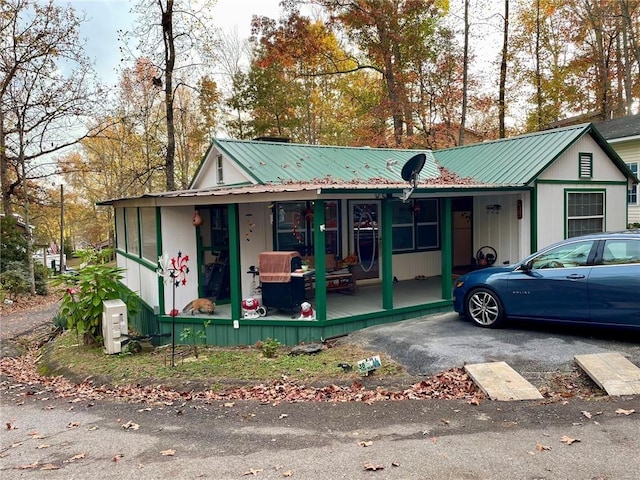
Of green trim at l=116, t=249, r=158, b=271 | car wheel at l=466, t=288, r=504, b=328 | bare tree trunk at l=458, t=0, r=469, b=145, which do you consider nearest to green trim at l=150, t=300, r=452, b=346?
green trim at l=116, t=249, r=158, b=271

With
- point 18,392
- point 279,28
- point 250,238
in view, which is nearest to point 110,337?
point 18,392

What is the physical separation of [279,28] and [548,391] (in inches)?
848

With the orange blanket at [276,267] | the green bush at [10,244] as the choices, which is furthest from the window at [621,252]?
the green bush at [10,244]

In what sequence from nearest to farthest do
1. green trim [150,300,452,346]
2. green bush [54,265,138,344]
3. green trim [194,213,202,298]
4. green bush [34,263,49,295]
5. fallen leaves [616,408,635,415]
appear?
fallen leaves [616,408,635,415] < green trim [150,300,452,346] < green bush [54,265,138,344] < green trim [194,213,202,298] < green bush [34,263,49,295]

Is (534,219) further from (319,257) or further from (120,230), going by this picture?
(120,230)

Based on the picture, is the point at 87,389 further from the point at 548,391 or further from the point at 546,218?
the point at 546,218

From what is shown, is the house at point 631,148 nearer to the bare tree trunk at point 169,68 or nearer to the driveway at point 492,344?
the driveway at point 492,344

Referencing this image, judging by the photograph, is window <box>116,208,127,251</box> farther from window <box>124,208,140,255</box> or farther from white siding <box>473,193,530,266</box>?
white siding <box>473,193,530,266</box>

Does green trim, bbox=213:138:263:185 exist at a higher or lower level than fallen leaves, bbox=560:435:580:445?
higher

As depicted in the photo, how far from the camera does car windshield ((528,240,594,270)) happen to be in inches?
271

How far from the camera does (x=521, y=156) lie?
11289 millimetres

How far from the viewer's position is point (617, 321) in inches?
255

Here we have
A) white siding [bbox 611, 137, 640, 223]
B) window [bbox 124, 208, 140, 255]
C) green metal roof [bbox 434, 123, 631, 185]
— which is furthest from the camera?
white siding [bbox 611, 137, 640, 223]

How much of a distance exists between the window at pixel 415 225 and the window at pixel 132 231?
6.09 metres
